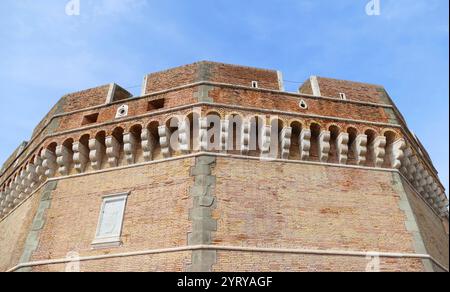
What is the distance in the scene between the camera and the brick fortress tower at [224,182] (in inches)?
313

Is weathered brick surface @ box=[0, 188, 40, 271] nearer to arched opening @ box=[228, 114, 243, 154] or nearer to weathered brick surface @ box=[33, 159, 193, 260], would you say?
weathered brick surface @ box=[33, 159, 193, 260]

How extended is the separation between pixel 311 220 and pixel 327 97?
3856 mm

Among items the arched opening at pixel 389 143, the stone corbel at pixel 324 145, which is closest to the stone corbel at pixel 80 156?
the stone corbel at pixel 324 145

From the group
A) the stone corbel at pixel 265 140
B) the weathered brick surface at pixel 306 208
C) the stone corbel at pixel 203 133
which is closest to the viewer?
the weathered brick surface at pixel 306 208

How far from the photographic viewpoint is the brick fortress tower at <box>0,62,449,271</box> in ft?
26.1

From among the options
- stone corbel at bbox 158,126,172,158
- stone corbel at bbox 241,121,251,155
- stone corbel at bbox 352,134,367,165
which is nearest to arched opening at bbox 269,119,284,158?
stone corbel at bbox 241,121,251,155

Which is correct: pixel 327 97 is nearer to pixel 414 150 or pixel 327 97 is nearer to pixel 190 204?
pixel 414 150

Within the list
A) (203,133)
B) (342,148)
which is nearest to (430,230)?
(342,148)

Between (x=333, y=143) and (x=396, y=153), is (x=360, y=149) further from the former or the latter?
(x=396, y=153)

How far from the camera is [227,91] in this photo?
32.4 feet

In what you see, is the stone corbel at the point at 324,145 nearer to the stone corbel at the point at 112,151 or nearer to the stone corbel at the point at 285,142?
the stone corbel at the point at 285,142

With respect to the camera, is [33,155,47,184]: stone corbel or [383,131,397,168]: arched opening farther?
[33,155,47,184]: stone corbel

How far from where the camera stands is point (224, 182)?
28.1 feet
